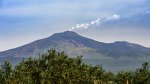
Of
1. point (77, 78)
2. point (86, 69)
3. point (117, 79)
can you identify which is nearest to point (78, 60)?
point (86, 69)

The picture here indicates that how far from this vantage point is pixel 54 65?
3403 inches

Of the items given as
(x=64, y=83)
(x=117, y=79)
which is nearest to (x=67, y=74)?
(x=64, y=83)

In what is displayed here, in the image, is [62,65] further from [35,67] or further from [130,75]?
[130,75]

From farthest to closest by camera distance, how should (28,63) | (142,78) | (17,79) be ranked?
(142,78), (28,63), (17,79)

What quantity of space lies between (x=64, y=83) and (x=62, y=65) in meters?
4.91

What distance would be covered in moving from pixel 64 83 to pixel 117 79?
31065 millimetres

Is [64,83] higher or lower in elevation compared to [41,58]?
lower

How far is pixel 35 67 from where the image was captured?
295ft

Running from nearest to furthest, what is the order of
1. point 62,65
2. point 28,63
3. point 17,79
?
point 17,79
point 62,65
point 28,63

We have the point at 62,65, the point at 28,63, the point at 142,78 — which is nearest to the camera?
the point at 62,65

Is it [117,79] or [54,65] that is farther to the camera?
[117,79]

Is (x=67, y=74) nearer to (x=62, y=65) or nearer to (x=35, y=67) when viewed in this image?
(x=62, y=65)

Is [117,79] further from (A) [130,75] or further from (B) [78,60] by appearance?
(B) [78,60]

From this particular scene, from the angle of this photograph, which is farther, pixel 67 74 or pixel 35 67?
pixel 35 67
